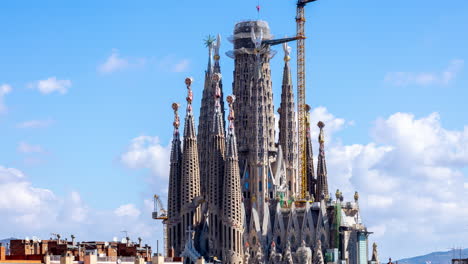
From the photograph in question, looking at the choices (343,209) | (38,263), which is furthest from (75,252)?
(343,209)

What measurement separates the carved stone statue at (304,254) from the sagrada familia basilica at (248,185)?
149 mm

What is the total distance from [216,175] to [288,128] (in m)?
21.0

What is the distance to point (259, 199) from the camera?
182 m

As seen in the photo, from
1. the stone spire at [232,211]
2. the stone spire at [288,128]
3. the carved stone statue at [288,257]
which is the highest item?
the stone spire at [288,128]

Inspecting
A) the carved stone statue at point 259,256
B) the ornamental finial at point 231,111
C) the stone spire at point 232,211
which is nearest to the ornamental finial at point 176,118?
the ornamental finial at point 231,111

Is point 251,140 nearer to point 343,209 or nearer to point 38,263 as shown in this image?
point 343,209

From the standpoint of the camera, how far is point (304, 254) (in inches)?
6959

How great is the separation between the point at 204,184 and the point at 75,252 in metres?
74.7

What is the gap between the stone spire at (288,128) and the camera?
192m

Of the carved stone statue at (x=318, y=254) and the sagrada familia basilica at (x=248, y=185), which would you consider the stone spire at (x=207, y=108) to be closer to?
the sagrada familia basilica at (x=248, y=185)

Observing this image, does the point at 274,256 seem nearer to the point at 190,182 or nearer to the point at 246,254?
the point at 246,254

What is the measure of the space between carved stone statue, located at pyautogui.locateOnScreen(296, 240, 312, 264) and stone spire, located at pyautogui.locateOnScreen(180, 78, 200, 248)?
52.1 ft

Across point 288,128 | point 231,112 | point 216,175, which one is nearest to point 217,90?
point 231,112

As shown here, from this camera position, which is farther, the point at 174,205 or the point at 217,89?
the point at 217,89
